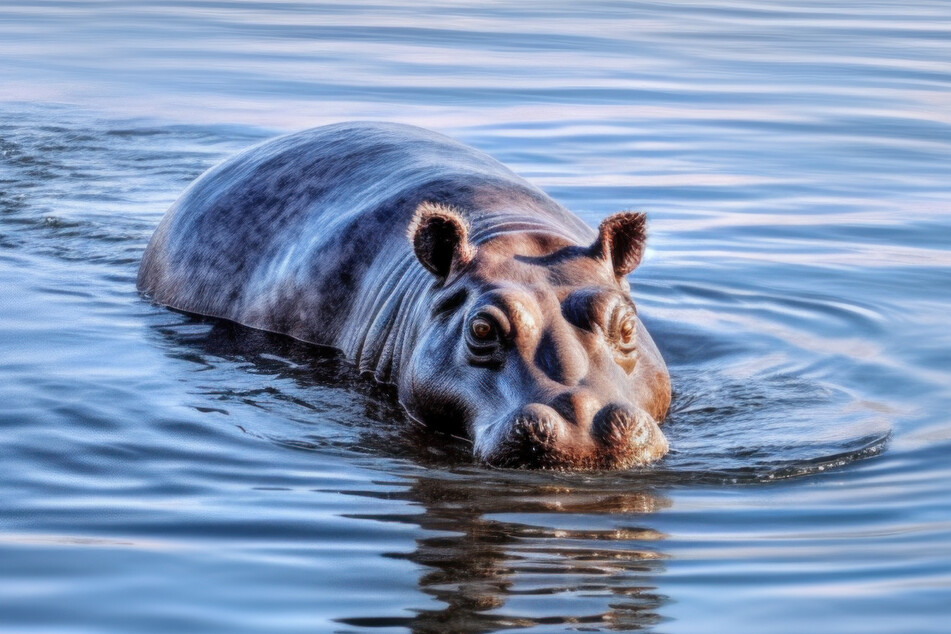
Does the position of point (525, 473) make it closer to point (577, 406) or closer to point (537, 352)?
point (577, 406)

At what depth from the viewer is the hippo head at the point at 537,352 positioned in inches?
271

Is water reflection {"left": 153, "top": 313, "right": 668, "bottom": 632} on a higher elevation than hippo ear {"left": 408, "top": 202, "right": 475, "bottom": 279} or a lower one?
lower

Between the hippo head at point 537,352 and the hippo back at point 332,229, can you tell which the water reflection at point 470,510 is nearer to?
the hippo head at point 537,352

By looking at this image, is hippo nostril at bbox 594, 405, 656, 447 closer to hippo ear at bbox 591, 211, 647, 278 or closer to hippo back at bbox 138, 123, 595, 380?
hippo ear at bbox 591, 211, 647, 278

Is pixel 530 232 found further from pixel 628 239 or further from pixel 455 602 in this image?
pixel 455 602

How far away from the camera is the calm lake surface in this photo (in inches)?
209

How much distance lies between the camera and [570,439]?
269 inches

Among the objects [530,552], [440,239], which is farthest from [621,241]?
[530,552]

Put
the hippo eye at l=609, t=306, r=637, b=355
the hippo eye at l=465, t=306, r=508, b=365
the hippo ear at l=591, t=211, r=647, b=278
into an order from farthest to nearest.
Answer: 1. the hippo ear at l=591, t=211, r=647, b=278
2. the hippo eye at l=609, t=306, r=637, b=355
3. the hippo eye at l=465, t=306, r=508, b=365

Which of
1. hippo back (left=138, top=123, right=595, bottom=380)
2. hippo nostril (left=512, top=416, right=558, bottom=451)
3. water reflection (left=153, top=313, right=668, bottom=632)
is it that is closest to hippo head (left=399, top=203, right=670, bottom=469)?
hippo nostril (left=512, top=416, right=558, bottom=451)

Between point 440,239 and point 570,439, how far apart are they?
1589mm

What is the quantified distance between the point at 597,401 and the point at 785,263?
533 cm

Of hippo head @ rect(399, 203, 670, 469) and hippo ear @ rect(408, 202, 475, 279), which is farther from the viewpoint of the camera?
hippo ear @ rect(408, 202, 475, 279)

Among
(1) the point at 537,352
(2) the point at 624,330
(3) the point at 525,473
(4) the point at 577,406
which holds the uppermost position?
(2) the point at 624,330
